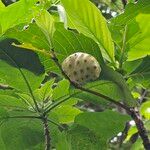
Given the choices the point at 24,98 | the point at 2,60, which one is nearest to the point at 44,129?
the point at 24,98

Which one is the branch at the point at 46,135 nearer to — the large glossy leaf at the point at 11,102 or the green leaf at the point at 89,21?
the large glossy leaf at the point at 11,102

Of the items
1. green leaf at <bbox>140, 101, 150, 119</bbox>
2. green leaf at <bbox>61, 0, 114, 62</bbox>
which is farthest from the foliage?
green leaf at <bbox>140, 101, 150, 119</bbox>

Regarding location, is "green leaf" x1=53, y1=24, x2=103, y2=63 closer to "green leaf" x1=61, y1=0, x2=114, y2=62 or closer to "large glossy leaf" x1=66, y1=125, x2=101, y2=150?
"green leaf" x1=61, y1=0, x2=114, y2=62

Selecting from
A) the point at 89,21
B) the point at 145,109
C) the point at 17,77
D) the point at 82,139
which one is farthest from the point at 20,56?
the point at 145,109

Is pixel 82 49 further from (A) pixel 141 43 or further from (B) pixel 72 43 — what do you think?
A: (A) pixel 141 43

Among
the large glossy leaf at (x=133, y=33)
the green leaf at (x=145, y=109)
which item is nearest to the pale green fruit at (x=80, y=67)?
the large glossy leaf at (x=133, y=33)

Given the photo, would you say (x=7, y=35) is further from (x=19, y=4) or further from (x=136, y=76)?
(x=136, y=76)
